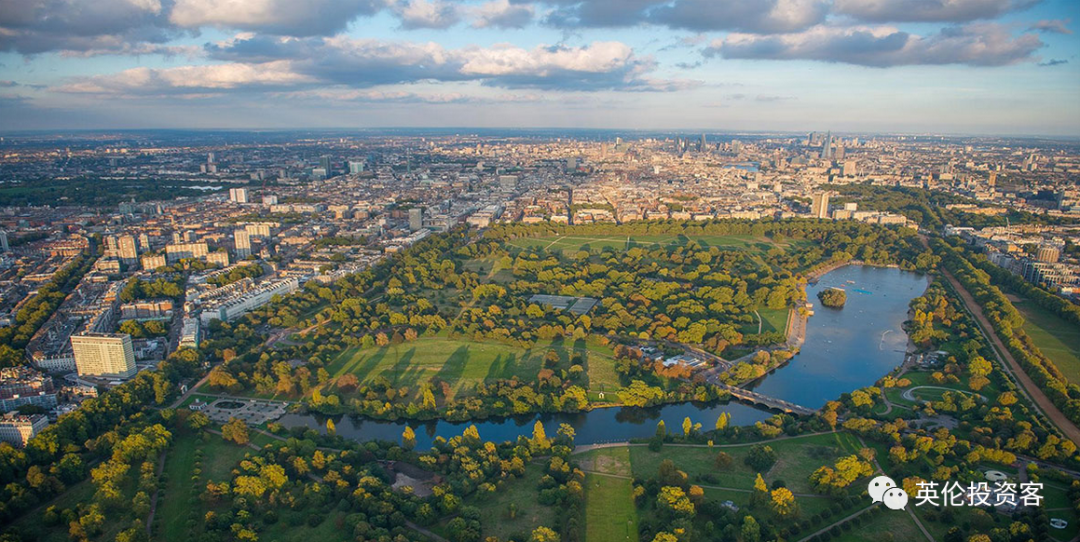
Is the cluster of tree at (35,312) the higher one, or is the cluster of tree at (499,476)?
the cluster of tree at (35,312)

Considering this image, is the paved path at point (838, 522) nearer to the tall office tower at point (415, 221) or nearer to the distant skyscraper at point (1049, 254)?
the distant skyscraper at point (1049, 254)

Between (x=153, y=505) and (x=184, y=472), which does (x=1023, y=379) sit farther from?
(x=153, y=505)

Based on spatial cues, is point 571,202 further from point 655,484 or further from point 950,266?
point 655,484


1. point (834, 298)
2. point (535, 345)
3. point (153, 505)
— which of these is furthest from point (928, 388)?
point (153, 505)

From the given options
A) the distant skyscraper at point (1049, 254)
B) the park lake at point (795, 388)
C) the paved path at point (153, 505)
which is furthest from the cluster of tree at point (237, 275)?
the distant skyscraper at point (1049, 254)

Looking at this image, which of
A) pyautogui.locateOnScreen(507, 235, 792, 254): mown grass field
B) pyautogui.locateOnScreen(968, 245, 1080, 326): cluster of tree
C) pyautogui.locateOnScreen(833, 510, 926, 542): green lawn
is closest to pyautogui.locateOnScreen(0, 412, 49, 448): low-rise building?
pyautogui.locateOnScreen(833, 510, 926, 542): green lawn

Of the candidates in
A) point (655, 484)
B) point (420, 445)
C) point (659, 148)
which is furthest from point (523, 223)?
point (659, 148)

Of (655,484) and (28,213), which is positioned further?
(28,213)
